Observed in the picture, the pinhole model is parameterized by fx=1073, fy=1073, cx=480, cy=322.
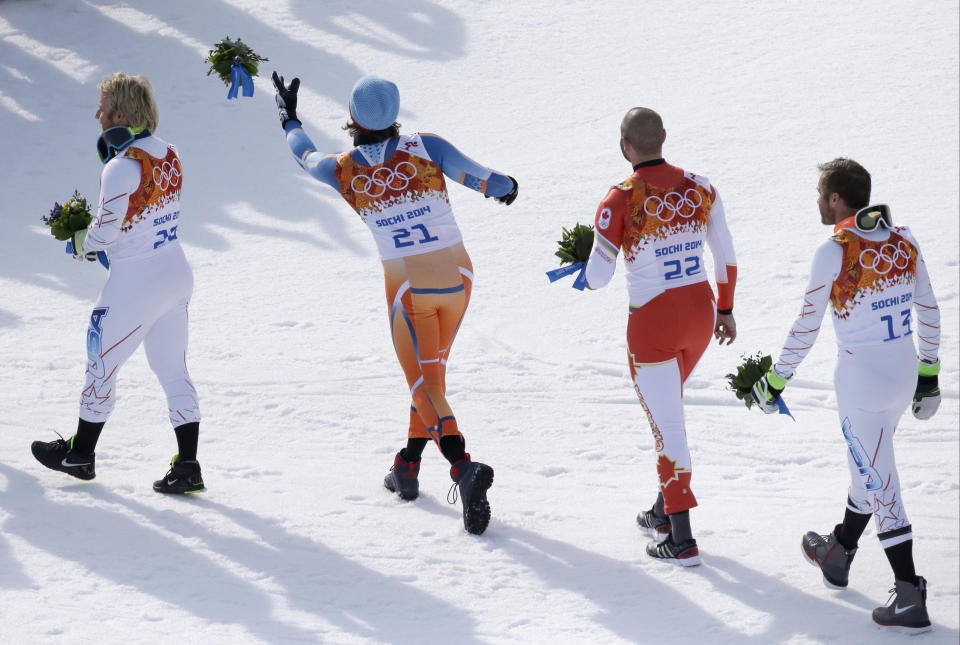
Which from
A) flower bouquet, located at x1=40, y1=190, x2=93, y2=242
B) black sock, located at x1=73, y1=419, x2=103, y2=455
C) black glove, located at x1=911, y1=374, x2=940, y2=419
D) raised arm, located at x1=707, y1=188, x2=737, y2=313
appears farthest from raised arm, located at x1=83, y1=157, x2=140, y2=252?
black glove, located at x1=911, y1=374, x2=940, y2=419

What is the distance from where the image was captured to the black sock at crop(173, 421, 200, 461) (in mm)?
5812

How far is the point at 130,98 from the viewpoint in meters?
5.46

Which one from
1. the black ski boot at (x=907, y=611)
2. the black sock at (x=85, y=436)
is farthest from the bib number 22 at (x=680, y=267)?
the black sock at (x=85, y=436)

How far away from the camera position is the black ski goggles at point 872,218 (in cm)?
435

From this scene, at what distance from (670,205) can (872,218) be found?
92 cm

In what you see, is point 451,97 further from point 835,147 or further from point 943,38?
Result: point 943,38

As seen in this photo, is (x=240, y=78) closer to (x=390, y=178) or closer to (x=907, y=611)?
(x=390, y=178)

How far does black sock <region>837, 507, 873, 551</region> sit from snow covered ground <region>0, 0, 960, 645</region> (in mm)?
228

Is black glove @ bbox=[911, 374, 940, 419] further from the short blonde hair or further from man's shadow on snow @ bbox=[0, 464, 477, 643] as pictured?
the short blonde hair

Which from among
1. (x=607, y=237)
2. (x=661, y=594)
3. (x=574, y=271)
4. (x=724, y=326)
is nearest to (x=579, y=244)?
(x=574, y=271)

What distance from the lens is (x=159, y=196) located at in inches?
218

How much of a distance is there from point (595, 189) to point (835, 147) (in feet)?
9.68

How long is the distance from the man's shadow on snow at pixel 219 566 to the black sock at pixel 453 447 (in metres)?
0.70

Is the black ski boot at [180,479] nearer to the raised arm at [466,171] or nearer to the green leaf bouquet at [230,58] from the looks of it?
the raised arm at [466,171]
